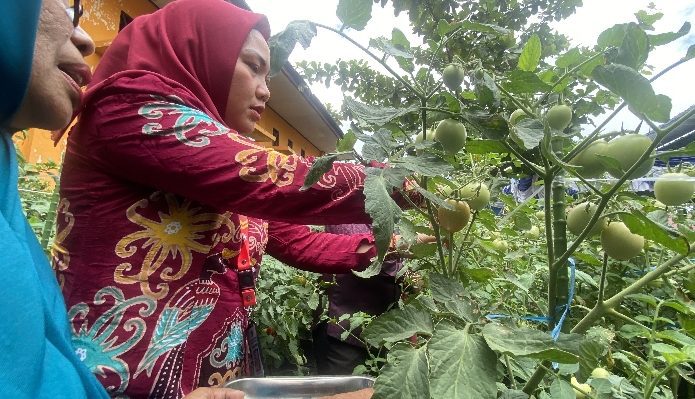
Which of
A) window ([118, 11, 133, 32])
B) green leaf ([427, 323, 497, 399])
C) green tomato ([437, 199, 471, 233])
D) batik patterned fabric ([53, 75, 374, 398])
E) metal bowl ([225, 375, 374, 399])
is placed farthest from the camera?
window ([118, 11, 133, 32])

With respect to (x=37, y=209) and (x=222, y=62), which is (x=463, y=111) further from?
(x=37, y=209)

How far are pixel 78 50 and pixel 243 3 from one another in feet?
13.1

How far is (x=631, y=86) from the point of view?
53cm

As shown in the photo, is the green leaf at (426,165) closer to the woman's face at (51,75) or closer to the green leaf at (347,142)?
the green leaf at (347,142)

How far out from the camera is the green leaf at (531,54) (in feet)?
2.55

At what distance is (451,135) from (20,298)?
636 mm

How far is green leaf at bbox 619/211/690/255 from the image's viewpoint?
21.8 inches

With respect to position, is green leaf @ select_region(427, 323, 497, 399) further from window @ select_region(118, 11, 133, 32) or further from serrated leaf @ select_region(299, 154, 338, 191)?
window @ select_region(118, 11, 133, 32)

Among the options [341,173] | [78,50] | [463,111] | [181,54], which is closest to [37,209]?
[181,54]

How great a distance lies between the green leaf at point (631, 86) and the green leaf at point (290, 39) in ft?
1.22

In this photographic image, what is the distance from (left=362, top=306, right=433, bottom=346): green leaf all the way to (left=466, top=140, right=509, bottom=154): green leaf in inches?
11.5

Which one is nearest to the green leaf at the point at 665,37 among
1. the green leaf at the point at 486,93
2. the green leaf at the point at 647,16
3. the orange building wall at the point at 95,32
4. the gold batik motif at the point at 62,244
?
the green leaf at the point at 647,16

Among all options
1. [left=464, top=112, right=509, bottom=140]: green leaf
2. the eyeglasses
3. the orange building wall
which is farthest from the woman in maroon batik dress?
the orange building wall

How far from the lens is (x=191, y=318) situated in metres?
1.06
